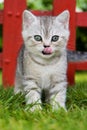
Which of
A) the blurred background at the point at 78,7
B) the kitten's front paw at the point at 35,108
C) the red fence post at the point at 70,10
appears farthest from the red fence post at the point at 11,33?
the blurred background at the point at 78,7

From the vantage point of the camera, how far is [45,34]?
15.8 feet

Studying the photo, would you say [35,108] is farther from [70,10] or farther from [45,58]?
[70,10]

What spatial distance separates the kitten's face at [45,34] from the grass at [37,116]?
0.49 meters

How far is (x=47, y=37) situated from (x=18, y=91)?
0.75 metres

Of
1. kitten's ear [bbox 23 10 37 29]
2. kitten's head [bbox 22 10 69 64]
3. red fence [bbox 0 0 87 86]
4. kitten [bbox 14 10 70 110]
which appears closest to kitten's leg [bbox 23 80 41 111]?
kitten [bbox 14 10 70 110]

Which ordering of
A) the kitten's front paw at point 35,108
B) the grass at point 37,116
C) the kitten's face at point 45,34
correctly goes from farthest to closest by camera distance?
1. the kitten's face at point 45,34
2. the kitten's front paw at point 35,108
3. the grass at point 37,116

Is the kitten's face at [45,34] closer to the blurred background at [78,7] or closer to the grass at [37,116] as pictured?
the grass at [37,116]

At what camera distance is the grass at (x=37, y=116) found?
4.01 meters

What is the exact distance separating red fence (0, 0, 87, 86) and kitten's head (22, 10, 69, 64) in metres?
1.25

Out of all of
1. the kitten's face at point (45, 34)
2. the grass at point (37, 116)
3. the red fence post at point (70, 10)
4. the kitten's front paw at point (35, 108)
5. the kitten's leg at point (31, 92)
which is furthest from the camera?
the red fence post at point (70, 10)

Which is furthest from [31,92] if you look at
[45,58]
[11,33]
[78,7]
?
[78,7]

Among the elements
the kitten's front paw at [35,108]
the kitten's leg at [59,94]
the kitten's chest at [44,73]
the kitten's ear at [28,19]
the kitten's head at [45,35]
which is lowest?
the kitten's front paw at [35,108]

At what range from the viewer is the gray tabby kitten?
4.82 metres

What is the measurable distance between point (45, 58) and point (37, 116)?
0.71 metres
